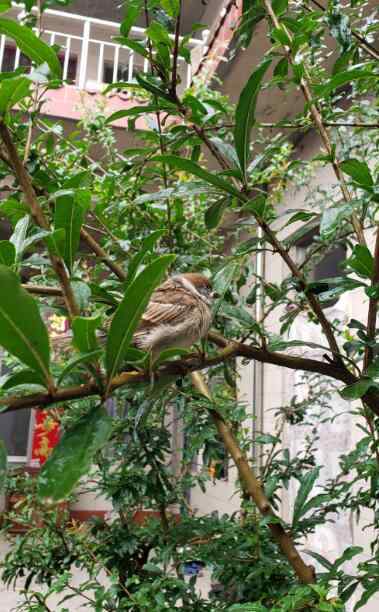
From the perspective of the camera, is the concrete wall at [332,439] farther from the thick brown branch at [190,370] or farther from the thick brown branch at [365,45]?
the thick brown branch at [190,370]

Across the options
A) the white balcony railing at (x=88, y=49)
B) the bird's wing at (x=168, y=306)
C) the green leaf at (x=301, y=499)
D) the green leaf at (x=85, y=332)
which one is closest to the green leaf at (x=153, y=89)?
the bird's wing at (x=168, y=306)

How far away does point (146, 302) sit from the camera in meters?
0.41

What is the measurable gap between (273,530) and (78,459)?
605mm

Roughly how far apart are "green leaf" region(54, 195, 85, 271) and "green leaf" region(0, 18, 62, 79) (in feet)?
0.58

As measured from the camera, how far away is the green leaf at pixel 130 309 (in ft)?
1.29

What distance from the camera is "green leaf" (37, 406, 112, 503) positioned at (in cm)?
35

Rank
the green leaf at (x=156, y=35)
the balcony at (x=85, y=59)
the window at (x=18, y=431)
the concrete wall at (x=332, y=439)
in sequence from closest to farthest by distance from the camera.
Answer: the green leaf at (x=156, y=35) → the concrete wall at (x=332, y=439) → the balcony at (x=85, y=59) → the window at (x=18, y=431)

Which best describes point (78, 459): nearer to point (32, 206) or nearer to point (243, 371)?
point (32, 206)

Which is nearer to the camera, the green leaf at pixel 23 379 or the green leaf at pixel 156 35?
the green leaf at pixel 23 379

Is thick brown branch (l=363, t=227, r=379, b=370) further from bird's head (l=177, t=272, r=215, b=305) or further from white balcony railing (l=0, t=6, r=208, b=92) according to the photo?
white balcony railing (l=0, t=6, r=208, b=92)

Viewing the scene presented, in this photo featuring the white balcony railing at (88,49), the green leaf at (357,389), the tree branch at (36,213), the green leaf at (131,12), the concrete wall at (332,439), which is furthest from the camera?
the white balcony railing at (88,49)

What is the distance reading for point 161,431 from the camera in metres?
1.41

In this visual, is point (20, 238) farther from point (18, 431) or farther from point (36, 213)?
point (18, 431)

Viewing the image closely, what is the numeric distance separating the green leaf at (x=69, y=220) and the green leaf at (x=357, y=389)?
1.22 feet
